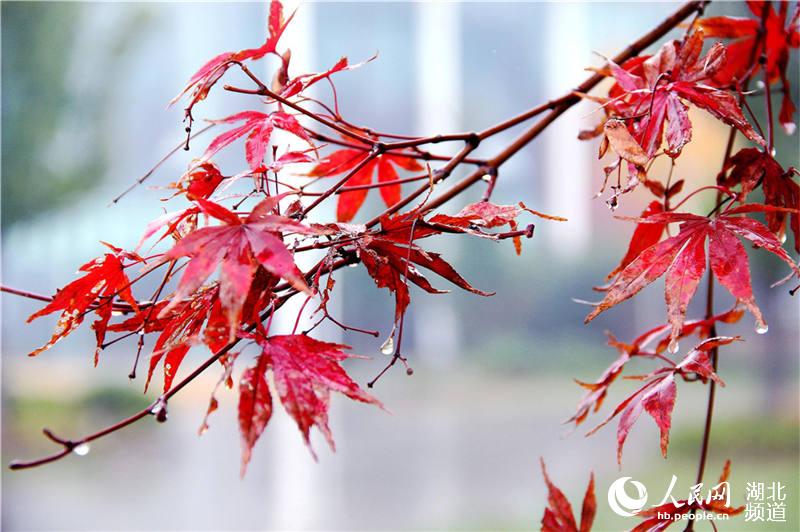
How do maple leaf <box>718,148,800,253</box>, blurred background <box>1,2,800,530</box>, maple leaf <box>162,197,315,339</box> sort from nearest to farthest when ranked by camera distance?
1. maple leaf <box>162,197,315,339</box>
2. maple leaf <box>718,148,800,253</box>
3. blurred background <box>1,2,800,530</box>

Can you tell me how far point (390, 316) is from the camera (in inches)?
99.0

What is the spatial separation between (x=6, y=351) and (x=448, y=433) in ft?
6.01

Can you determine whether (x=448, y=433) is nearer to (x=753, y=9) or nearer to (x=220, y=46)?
(x=220, y=46)

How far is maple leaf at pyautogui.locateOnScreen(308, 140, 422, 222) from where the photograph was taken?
41cm

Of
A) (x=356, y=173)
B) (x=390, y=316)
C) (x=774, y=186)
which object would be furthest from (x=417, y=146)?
(x=390, y=316)

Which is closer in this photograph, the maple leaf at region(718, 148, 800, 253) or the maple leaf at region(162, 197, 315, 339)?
the maple leaf at region(162, 197, 315, 339)

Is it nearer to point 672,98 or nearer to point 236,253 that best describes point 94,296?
point 236,253

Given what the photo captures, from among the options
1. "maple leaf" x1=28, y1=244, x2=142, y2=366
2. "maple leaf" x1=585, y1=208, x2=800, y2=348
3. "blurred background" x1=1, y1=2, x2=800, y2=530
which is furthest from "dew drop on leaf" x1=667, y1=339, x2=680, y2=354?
"blurred background" x1=1, y1=2, x2=800, y2=530

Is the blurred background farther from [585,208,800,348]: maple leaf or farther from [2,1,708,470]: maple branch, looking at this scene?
[585,208,800,348]: maple leaf

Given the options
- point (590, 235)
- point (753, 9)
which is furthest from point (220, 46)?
point (753, 9)

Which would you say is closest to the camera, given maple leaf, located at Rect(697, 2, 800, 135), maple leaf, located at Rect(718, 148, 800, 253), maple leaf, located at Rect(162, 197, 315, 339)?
maple leaf, located at Rect(162, 197, 315, 339)

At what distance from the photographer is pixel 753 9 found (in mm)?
473

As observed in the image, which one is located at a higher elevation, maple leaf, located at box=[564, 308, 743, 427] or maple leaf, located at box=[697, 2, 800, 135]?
maple leaf, located at box=[697, 2, 800, 135]

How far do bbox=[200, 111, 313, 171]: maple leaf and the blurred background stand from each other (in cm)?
219
